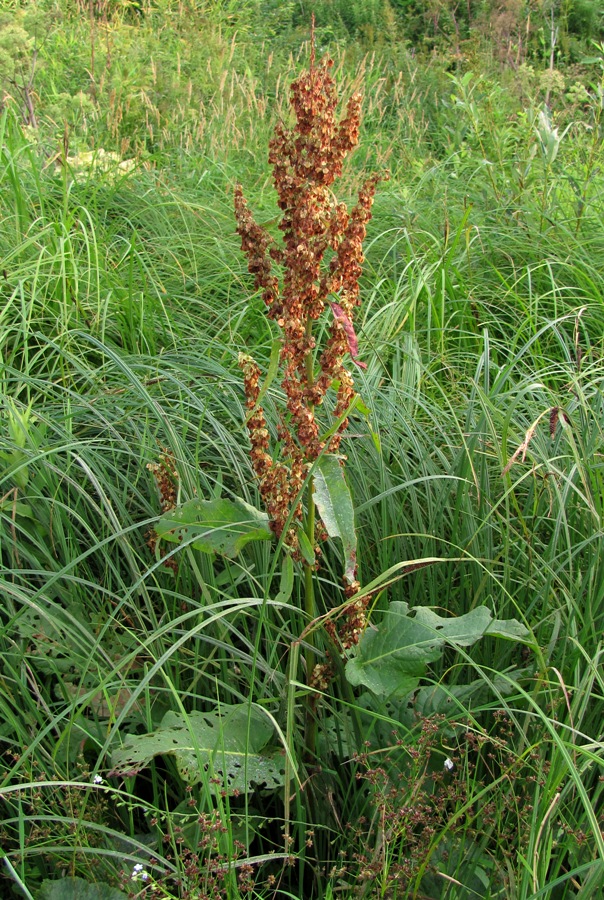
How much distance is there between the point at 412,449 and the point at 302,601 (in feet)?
2.22

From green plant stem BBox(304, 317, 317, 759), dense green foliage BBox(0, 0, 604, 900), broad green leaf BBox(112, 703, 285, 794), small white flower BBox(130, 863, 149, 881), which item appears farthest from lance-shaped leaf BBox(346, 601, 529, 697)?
small white flower BBox(130, 863, 149, 881)

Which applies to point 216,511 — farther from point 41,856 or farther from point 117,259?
point 117,259

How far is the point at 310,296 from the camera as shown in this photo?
183 centimetres

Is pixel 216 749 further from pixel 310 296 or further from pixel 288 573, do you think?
pixel 310 296

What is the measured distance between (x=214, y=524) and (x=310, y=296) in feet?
1.73

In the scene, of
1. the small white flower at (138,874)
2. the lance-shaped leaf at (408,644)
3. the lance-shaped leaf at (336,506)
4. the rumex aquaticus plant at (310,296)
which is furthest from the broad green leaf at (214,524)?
the small white flower at (138,874)

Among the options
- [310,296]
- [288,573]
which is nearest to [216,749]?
[288,573]

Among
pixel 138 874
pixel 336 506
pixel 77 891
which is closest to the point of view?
pixel 138 874

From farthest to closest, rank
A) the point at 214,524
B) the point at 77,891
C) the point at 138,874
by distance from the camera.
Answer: the point at 214,524
the point at 77,891
the point at 138,874

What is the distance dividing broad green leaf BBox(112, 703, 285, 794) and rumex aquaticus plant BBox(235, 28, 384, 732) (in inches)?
7.5

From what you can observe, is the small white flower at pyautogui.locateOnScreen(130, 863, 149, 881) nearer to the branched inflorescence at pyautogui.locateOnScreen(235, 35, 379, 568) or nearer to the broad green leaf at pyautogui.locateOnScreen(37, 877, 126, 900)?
the broad green leaf at pyautogui.locateOnScreen(37, 877, 126, 900)

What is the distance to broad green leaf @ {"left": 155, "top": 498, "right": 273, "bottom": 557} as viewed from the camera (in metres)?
1.86

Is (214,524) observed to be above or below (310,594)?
above

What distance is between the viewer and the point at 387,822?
170 centimetres
